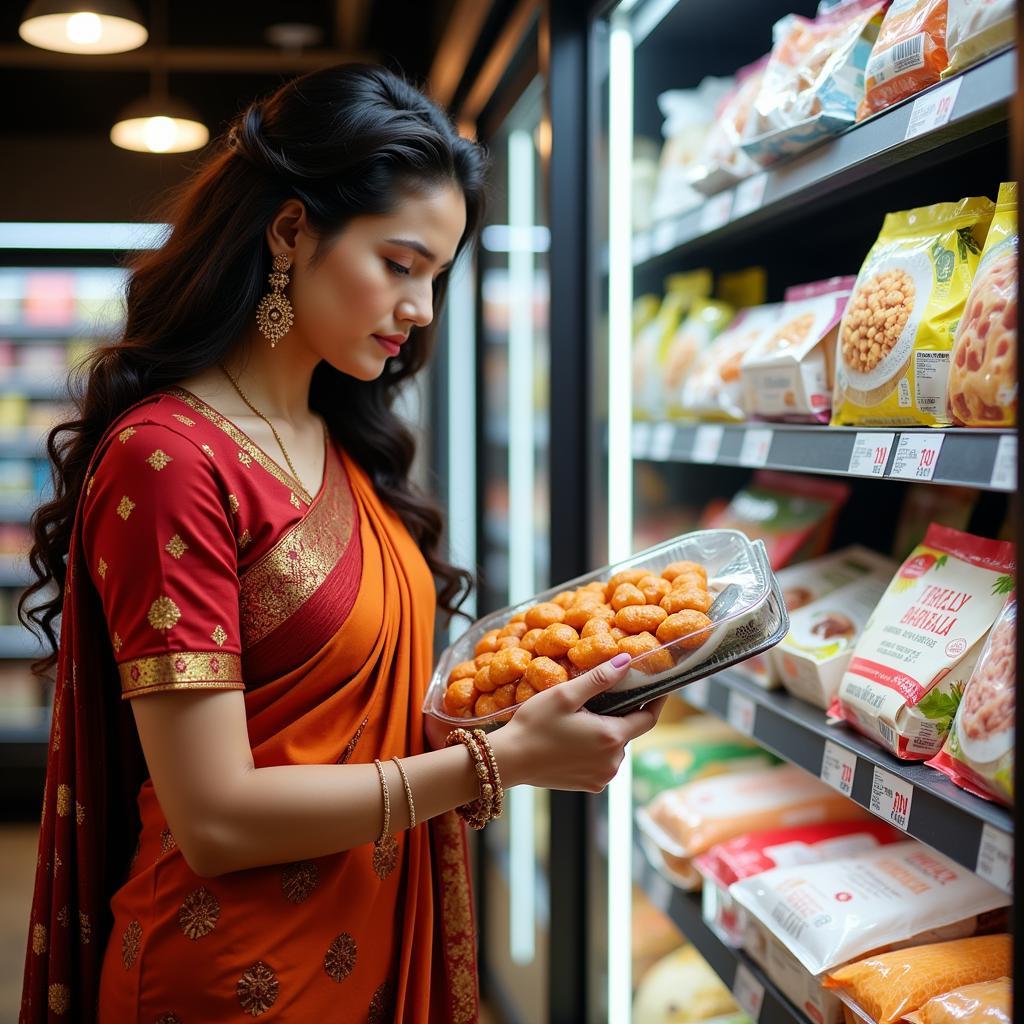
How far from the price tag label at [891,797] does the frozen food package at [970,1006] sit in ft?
0.58

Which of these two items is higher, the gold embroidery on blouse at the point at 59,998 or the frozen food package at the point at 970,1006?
the frozen food package at the point at 970,1006

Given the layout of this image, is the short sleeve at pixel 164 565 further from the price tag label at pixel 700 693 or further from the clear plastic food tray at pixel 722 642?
the price tag label at pixel 700 693

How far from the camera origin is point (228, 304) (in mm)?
1272

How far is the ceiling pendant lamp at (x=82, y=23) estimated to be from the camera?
8.64 feet

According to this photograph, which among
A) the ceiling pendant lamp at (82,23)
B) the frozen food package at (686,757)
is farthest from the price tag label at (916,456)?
the ceiling pendant lamp at (82,23)

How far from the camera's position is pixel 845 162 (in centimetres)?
121

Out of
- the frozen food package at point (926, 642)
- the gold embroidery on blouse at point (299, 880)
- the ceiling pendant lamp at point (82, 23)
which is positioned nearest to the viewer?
the frozen food package at point (926, 642)

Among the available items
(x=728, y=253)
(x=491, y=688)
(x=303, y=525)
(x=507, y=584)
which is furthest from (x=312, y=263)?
(x=507, y=584)

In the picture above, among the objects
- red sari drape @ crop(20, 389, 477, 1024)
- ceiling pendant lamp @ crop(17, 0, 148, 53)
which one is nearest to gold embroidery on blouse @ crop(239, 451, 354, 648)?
red sari drape @ crop(20, 389, 477, 1024)

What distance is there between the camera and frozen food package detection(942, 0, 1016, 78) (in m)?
0.96

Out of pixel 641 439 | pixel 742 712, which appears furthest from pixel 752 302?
pixel 742 712

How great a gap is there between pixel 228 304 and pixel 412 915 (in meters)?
0.78

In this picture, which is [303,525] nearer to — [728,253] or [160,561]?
[160,561]

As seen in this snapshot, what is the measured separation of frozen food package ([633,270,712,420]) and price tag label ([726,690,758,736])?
60 cm
